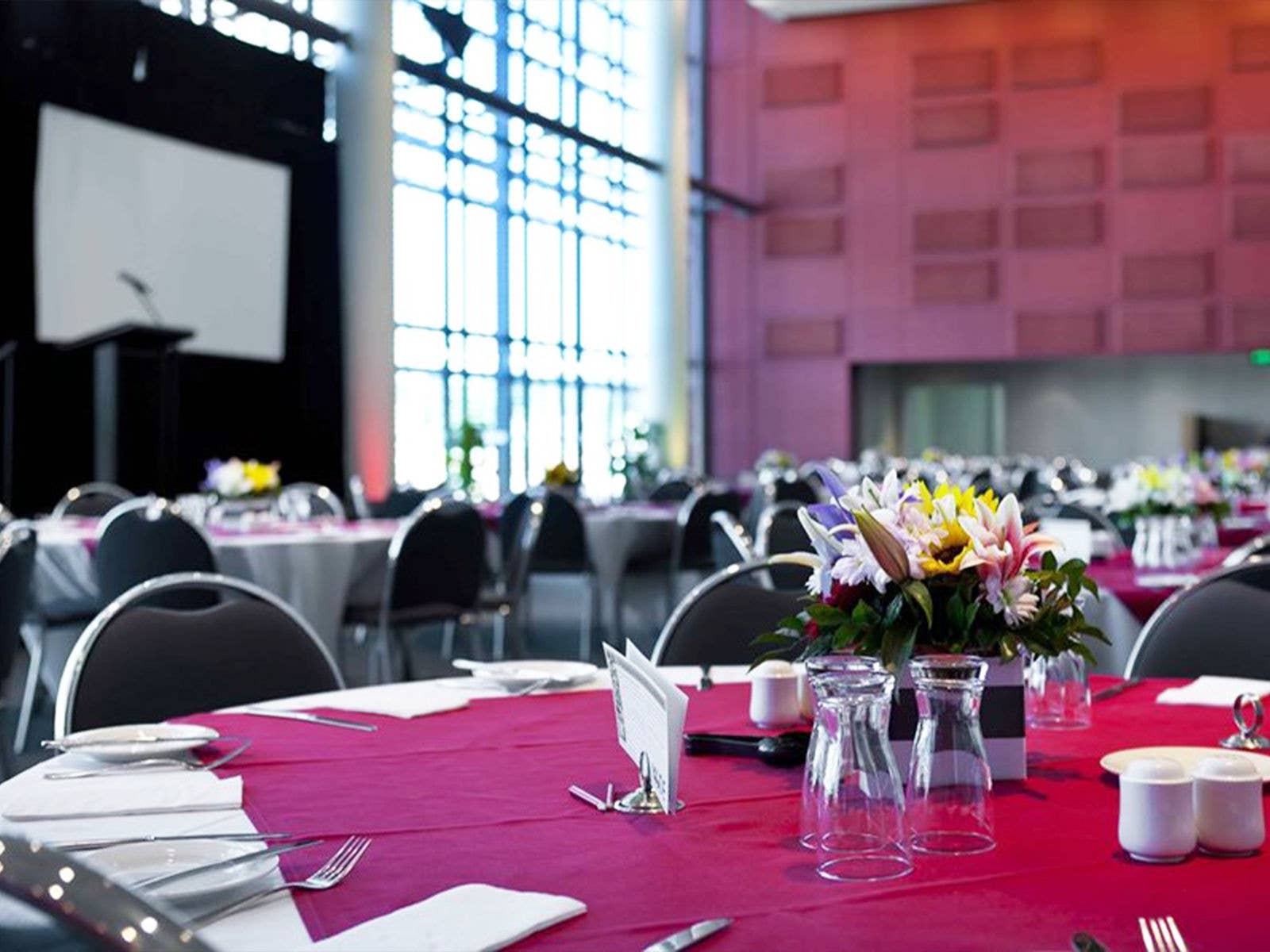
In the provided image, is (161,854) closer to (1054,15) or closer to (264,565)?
(264,565)

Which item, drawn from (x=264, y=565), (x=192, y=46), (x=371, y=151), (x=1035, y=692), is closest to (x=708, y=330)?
(x=371, y=151)

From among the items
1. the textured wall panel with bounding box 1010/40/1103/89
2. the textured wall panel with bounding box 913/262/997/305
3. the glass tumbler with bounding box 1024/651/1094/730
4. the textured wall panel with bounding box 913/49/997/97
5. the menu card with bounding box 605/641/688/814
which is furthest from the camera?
the textured wall panel with bounding box 913/49/997/97

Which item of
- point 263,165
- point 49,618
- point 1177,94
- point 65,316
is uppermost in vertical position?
point 1177,94

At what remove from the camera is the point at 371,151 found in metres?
12.1

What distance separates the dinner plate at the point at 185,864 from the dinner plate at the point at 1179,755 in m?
0.84

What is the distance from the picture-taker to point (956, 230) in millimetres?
18641

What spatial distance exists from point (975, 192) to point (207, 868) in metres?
18.2

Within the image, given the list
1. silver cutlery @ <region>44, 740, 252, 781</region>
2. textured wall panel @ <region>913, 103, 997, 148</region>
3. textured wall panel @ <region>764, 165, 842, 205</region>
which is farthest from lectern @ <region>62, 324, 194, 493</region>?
textured wall panel @ <region>913, 103, 997, 148</region>

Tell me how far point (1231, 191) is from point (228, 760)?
58.2ft

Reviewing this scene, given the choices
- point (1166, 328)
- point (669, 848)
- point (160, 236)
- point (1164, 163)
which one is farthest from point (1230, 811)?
point (1164, 163)

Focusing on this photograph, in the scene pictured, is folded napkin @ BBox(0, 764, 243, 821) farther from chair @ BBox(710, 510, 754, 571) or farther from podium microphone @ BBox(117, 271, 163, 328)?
podium microphone @ BBox(117, 271, 163, 328)

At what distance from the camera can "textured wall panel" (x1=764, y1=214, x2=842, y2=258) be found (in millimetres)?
19109

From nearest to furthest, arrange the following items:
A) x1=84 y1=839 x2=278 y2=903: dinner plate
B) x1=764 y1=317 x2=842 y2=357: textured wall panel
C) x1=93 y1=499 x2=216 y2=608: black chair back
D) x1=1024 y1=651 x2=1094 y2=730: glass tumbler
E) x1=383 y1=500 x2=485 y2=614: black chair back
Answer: x1=84 y1=839 x2=278 y2=903: dinner plate < x1=1024 y1=651 x2=1094 y2=730: glass tumbler < x1=93 y1=499 x2=216 y2=608: black chair back < x1=383 y1=500 x2=485 y2=614: black chair back < x1=764 y1=317 x2=842 y2=357: textured wall panel

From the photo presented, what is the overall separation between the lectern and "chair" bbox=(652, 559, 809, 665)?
572 cm
